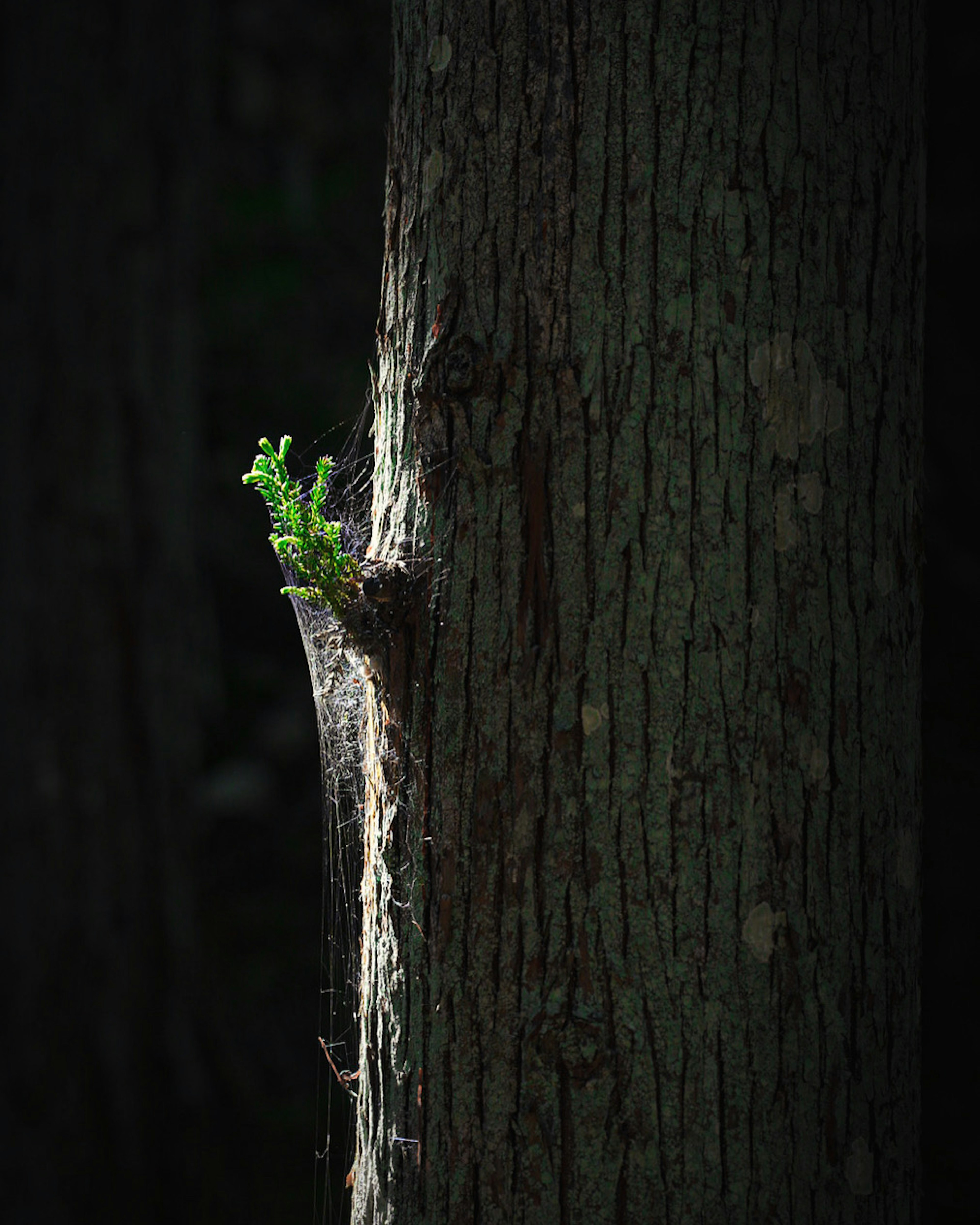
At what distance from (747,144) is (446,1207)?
1227 millimetres

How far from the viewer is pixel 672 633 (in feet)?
3.60

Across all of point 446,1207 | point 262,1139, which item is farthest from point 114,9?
point 262,1139

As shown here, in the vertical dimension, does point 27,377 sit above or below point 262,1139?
above

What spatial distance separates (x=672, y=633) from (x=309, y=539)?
0.47 metres

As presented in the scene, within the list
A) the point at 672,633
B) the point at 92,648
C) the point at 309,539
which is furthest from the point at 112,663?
the point at 672,633

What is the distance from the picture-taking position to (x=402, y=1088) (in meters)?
1.20

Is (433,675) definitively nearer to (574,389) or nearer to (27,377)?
(574,389)

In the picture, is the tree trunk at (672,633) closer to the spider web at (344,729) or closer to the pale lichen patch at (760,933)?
the pale lichen patch at (760,933)

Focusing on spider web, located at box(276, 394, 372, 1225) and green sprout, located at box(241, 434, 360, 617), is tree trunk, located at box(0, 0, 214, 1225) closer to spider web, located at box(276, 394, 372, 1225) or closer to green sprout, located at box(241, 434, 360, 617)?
spider web, located at box(276, 394, 372, 1225)

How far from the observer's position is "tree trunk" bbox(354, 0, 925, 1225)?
1087 mm

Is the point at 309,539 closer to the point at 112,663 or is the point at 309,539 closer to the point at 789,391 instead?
the point at 789,391

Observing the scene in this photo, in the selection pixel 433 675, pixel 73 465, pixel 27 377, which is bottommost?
pixel 433 675

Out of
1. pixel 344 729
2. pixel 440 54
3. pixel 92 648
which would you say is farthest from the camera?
pixel 92 648

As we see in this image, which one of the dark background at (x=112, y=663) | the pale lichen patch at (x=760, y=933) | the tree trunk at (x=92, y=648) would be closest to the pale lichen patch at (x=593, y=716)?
the pale lichen patch at (x=760, y=933)
